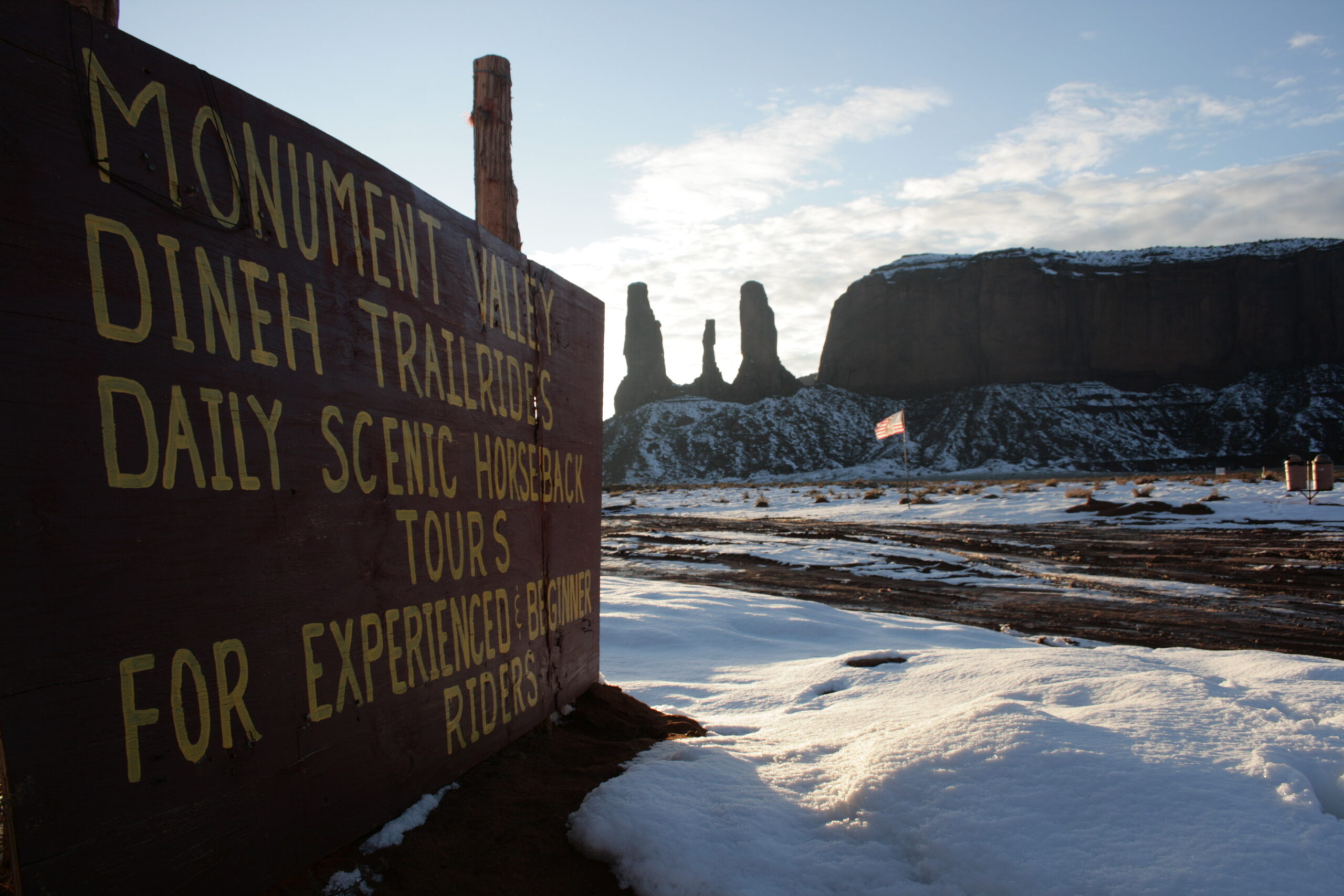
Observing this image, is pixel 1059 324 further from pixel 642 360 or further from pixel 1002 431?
pixel 642 360

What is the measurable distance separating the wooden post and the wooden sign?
0.92 metres

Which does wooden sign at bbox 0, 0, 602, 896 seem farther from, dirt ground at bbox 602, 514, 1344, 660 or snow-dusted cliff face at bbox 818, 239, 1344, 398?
snow-dusted cliff face at bbox 818, 239, 1344, 398

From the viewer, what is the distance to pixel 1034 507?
19250mm

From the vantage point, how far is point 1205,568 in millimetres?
9516

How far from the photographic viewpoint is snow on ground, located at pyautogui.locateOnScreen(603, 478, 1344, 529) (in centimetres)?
1509

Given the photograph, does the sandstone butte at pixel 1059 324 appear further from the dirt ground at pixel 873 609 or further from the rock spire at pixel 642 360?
the dirt ground at pixel 873 609

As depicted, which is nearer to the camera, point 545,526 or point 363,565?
point 363,565

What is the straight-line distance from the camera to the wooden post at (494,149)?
3645 millimetres

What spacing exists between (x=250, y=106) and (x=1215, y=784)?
322 centimetres

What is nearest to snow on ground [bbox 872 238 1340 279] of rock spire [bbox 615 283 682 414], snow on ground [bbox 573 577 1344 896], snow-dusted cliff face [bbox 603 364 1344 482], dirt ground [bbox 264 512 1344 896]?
snow-dusted cliff face [bbox 603 364 1344 482]

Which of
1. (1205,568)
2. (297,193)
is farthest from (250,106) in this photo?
(1205,568)

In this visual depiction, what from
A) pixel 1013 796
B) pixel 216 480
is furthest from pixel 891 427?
pixel 216 480

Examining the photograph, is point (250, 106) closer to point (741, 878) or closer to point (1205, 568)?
point (741, 878)

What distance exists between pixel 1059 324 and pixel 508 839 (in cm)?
9100
